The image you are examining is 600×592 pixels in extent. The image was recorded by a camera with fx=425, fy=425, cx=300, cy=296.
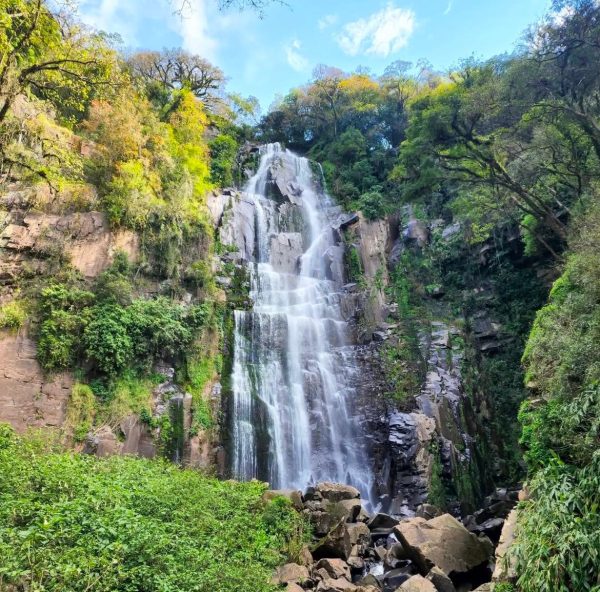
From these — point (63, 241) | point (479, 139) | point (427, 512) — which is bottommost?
point (427, 512)

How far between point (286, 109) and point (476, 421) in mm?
27212

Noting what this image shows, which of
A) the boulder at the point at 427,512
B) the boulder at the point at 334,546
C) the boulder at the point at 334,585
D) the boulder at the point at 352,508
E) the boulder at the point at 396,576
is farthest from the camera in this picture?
the boulder at the point at 427,512

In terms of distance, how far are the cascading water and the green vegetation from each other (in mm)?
5396

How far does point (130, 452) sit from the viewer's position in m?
11.7

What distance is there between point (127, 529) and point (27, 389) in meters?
8.31

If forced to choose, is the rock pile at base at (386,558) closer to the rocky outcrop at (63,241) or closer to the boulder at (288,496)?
the boulder at (288,496)

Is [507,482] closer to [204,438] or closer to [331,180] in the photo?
[204,438]

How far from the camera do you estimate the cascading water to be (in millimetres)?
13844

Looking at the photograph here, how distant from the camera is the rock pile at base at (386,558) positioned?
677 cm

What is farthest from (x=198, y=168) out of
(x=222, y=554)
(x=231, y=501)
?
(x=222, y=554)

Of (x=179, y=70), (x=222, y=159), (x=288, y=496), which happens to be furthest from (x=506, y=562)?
(x=179, y=70)

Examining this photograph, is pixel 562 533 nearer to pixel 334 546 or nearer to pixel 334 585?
pixel 334 585

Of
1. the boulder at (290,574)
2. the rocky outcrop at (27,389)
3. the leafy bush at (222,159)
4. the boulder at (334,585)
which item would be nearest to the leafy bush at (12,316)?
the rocky outcrop at (27,389)

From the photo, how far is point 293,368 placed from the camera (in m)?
16.1
